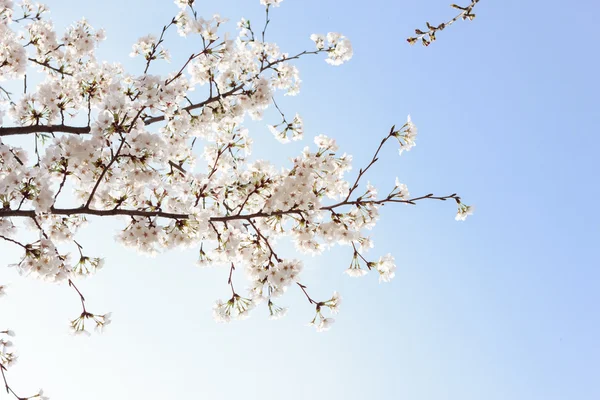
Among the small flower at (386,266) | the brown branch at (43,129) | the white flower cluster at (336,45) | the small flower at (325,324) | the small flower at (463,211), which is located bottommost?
the small flower at (325,324)

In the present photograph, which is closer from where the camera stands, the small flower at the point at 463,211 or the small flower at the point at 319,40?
the small flower at the point at 463,211

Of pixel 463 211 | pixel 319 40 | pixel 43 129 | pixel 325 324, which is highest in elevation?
pixel 319 40

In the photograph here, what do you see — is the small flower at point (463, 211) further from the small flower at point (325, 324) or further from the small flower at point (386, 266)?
the small flower at point (325, 324)

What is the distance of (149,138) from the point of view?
16.7ft

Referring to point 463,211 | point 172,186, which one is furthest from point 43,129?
point 463,211

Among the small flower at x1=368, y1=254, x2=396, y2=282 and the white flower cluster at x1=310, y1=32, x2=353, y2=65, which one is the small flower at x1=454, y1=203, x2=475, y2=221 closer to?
the small flower at x1=368, y1=254, x2=396, y2=282

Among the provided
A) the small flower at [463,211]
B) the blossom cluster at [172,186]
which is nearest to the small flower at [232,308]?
the blossom cluster at [172,186]

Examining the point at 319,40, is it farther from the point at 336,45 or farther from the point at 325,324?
the point at 325,324

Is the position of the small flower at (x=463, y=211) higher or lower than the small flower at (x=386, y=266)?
higher

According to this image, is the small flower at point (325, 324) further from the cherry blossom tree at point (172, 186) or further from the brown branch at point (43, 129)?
the brown branch at point (43, 129)

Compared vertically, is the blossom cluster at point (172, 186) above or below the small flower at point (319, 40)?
below

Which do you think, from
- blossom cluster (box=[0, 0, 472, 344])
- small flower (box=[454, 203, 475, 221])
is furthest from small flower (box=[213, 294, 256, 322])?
small flower (box=[454, 203, 475, 221])

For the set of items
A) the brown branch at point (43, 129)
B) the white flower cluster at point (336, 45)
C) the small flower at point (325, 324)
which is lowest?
the small flower at point (325, 324)

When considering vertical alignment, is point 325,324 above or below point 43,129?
below
